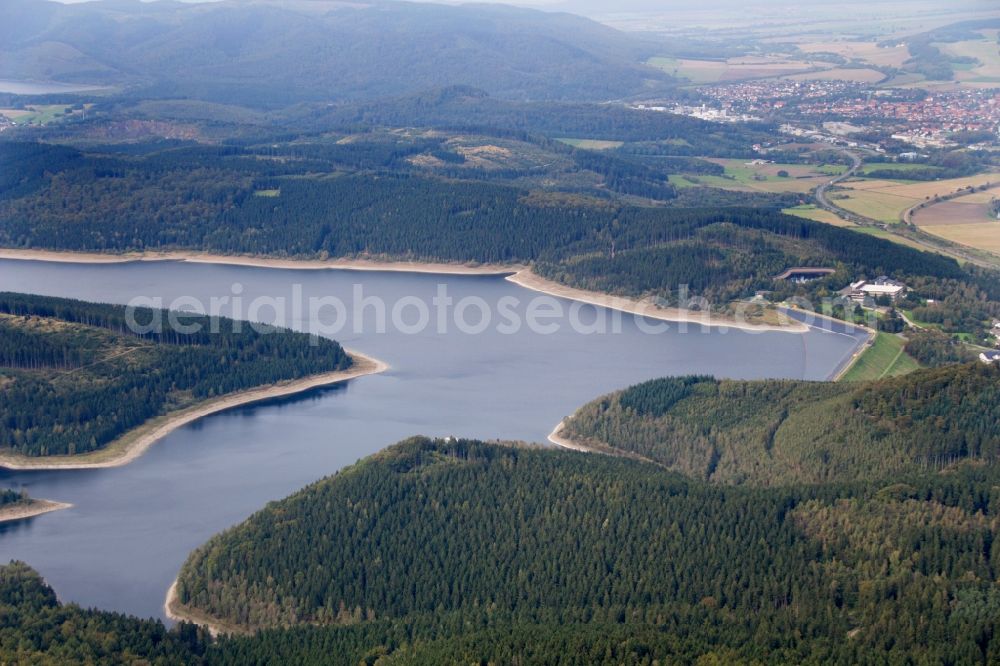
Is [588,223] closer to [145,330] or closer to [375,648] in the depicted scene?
[145,330]

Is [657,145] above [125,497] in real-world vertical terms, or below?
above

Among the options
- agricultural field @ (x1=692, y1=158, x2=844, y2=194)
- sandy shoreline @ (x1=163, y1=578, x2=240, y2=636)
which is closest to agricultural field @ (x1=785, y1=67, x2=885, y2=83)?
agricultural field @ (x1=692, y1=158, x2=844, y2=194)

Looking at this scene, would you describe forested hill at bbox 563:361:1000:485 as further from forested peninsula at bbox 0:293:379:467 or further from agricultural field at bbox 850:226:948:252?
agricultural field at bbox 850:226:948:252

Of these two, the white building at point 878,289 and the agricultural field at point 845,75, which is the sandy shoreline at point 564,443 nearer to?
the white building at point 878,289

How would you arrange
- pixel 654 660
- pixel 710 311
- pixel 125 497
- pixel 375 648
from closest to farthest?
pixel 654 660 → pixel 375 648 → pixel 125 497 → pixel 710 311

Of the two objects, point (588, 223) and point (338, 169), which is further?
point (338, 169)

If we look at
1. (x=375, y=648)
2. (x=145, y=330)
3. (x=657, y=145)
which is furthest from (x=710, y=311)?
(x=657, y=145)

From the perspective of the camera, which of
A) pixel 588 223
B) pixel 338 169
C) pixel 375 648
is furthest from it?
pixel 338 169
